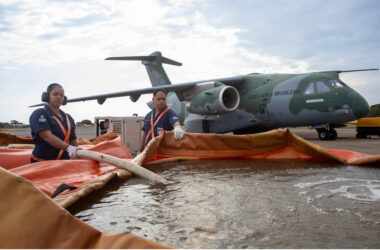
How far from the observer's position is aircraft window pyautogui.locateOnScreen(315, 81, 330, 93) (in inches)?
465

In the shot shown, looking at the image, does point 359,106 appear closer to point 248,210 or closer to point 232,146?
point 232,146

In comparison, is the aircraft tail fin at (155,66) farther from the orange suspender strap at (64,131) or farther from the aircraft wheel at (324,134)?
the orange suspender strap at (64,131)

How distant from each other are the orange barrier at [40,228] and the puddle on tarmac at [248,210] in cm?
51

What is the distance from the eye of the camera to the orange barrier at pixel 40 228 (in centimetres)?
110

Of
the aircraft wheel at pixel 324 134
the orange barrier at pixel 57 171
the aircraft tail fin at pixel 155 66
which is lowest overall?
the aircraft wheel at pixel 324 134

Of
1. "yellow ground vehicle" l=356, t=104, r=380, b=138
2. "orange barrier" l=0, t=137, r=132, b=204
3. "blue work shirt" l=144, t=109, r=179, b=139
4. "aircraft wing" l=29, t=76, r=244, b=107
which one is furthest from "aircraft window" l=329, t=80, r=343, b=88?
"orange barrier" l=0, t=137, r=132, b=204

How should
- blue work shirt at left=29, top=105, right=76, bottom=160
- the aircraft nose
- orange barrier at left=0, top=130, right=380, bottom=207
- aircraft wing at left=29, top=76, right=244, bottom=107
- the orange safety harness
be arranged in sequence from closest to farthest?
1. blue work shirt at left=29, top=105, right=76, bottom=160
2. the orange safety harness
3. orange barrier at left=0, top=130, right=380, bottom=207
4. the aircraft nose
5. aircraft wing at left=29, top=76, right=244, bottom=107

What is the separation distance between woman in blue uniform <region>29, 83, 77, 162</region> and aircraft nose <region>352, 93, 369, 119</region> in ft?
33.5

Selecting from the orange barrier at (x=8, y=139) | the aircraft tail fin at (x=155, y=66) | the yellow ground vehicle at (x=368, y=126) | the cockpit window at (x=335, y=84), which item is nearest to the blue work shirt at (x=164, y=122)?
the orange barrier at (x=8, y=139)

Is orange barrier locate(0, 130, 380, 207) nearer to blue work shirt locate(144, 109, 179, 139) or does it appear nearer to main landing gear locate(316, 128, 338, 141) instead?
blue work shirt locate(144, 109, 179, 139)

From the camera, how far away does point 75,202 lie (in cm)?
217

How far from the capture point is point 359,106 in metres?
11.6

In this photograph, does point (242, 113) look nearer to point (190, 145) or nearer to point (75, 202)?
point (190, 145)

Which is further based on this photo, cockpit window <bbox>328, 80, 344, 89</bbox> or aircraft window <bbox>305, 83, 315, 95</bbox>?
aircraft window <bbox>305, 83, 315, 95</bbox>
